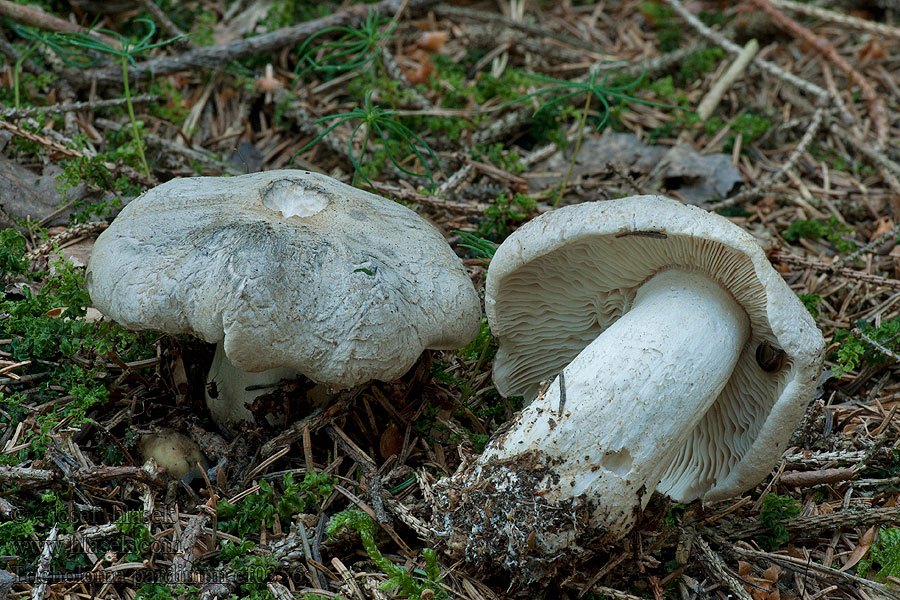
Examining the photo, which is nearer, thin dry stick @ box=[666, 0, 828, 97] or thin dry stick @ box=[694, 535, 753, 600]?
thin dry stick @ box=[694, 535, 753, 600]

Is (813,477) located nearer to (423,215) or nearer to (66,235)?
(423,215)

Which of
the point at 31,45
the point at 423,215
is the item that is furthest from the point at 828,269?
the point at 31,45

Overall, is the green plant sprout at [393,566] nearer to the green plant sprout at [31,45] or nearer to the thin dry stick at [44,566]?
the thin dry stick at [44,566]

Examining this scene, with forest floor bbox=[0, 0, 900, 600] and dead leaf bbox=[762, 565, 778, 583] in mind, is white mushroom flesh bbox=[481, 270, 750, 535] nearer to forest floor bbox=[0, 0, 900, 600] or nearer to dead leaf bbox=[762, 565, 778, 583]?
forest floor bbox=[0, 0, 900, 600]

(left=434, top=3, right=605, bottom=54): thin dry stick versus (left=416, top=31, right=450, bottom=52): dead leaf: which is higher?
(left=434, top=3, right=605, bottom=54): thin dry stick

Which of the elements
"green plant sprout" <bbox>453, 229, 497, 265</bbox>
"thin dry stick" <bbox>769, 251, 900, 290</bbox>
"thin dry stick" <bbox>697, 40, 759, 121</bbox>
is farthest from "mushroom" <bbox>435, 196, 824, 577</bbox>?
"thin dry stick" <bbox>697, 40, 759, 121</bbox>

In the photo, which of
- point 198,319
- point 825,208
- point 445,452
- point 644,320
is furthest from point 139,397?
point 825,208

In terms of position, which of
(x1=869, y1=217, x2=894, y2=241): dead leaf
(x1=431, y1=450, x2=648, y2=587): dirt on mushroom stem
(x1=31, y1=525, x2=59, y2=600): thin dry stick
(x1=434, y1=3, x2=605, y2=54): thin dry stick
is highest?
(x1=434, y1=3, x2=605, y2=54): thin dry stick
